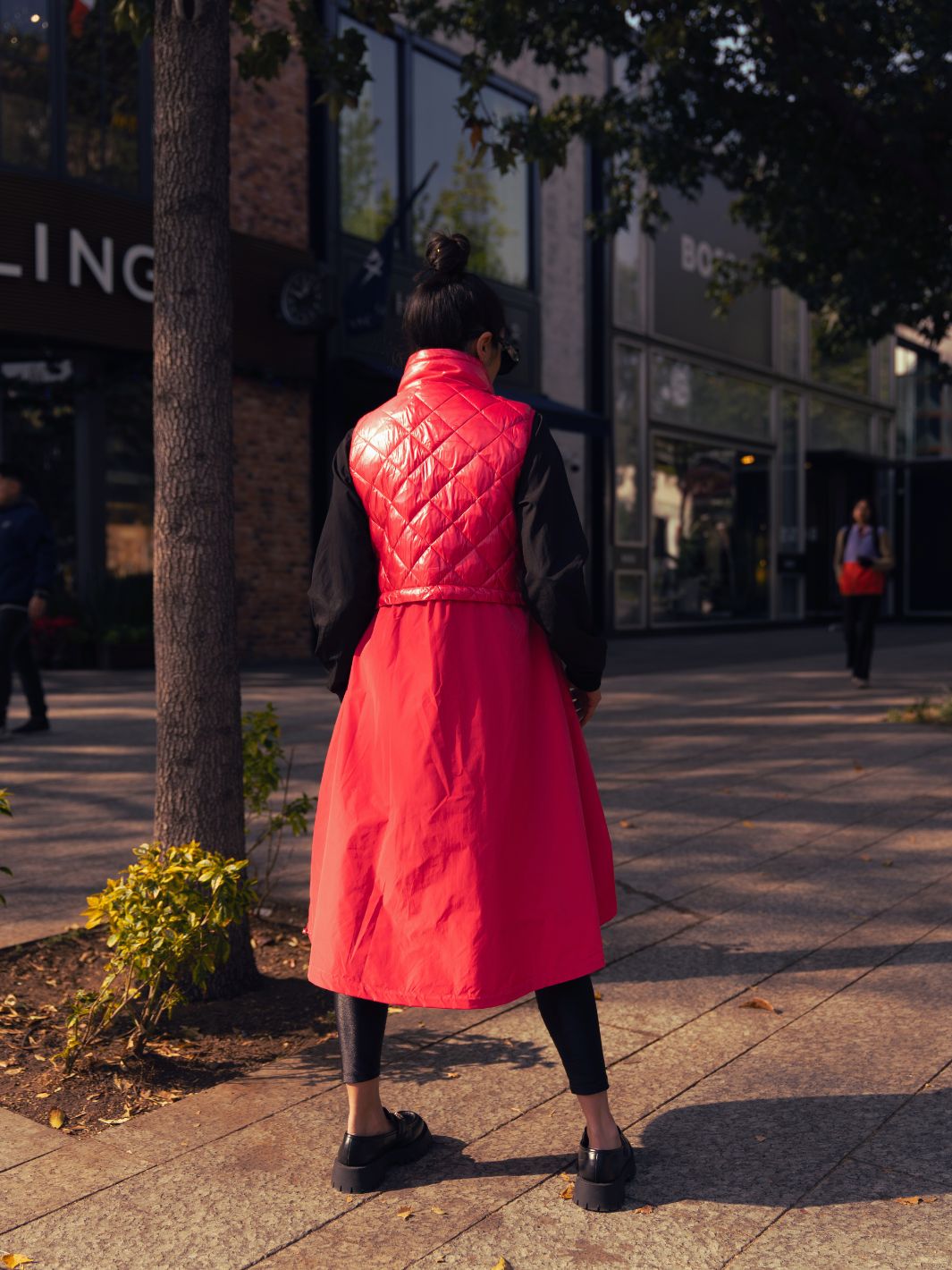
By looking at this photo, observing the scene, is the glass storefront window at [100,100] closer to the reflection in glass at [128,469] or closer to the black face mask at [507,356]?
the reflection in glass at [128,469]

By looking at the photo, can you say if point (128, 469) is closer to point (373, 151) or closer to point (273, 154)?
point (273, 154)

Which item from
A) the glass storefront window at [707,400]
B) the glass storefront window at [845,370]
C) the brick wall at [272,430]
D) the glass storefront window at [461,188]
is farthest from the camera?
the glass storefront window at [845,370]

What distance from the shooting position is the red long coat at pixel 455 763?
2.51 metres

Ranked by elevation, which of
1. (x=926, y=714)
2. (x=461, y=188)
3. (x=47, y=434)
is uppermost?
(x=461, y=188)

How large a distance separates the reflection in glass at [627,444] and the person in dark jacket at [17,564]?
A: 1373 centimetres

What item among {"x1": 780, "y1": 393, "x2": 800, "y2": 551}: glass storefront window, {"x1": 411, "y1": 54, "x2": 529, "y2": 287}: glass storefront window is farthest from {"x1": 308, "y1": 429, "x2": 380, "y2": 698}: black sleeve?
{"x1": 780, "y1": 393, "x2": 800, "y2": 551}: glass storefront window

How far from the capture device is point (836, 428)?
29.3 metres

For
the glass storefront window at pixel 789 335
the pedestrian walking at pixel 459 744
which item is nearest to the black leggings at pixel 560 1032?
the pedestrian walking at pixel 459 744

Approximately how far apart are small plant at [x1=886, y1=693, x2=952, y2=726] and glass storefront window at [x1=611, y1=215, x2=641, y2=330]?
507 inches

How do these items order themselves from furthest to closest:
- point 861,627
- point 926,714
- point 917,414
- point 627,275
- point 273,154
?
point 917,414 → point 627,275 → point 273,154 → point 861,627 → point 926,714

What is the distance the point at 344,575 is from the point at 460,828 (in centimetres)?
56

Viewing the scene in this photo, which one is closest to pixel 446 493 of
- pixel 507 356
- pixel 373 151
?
pixel 507 356

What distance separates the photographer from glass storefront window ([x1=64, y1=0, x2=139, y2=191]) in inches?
531

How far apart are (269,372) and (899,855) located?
11.4 meters
